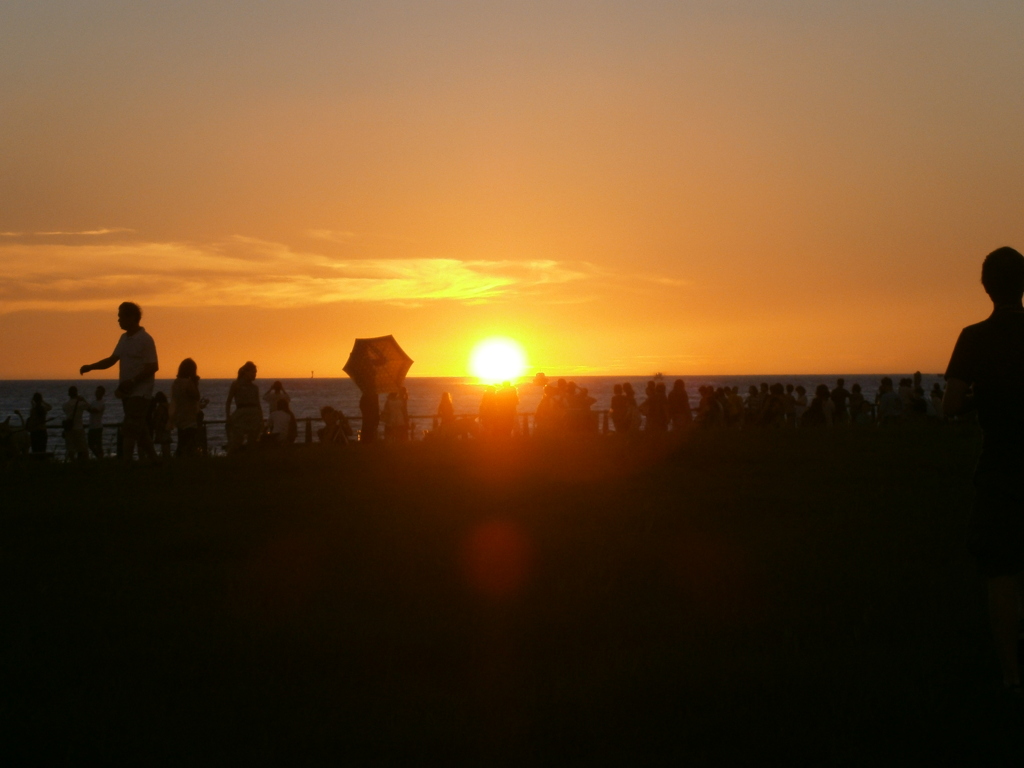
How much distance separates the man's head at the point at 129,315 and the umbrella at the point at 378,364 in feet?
49.4

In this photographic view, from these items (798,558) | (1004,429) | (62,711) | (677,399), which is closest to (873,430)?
(677,399)

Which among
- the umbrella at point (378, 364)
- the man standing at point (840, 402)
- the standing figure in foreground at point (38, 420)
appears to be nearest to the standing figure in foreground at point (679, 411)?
the man standing at point (840, 402)

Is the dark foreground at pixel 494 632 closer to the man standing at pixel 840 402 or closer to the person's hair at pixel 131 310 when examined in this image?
the person's hair at pixel 131 310

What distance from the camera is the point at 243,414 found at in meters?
20.3

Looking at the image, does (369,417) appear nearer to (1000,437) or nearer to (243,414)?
(243,414)

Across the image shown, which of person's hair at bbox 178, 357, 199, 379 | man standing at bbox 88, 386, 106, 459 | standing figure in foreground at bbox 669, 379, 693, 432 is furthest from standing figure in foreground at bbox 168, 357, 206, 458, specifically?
standing figure in foreground at bbox 669, 379, 693, 432

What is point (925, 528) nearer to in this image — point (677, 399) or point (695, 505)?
point (695, 505)

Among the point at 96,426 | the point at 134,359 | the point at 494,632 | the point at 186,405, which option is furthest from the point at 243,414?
the point at 494,632

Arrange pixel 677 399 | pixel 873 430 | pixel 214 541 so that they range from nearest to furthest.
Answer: pixel 214 541 < pixel 873 430 < pixel 677 399

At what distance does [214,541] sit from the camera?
28.5ft

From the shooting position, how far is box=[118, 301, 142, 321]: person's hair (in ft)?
43.7

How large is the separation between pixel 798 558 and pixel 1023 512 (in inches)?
130

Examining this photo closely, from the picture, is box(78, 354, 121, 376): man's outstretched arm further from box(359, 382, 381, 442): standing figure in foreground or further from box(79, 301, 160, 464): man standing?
box(359, 382, 381, 442): standing figure in foreground

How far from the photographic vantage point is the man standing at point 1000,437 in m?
4.86
